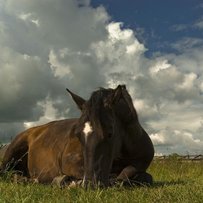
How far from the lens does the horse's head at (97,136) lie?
6965mm

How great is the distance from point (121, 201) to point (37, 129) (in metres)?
6.22

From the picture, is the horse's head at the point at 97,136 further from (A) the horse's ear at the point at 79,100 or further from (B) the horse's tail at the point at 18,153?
(B) the horse's tail at the point at 18,153

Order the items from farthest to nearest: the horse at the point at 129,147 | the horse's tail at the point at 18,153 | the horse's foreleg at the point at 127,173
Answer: the horse's tail at the point at 18,153 → the horse at the point at 129,147 → the horse's foreleg at the point at 127,173

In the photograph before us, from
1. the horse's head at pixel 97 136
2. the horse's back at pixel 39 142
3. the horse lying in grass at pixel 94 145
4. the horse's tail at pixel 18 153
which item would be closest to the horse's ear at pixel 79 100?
the horse lying in grass at pixel 94 145

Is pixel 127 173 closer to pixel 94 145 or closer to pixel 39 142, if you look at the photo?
pixel 94 145

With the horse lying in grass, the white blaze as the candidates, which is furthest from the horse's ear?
the white blaze

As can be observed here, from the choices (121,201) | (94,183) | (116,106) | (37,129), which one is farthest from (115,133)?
(37,129)

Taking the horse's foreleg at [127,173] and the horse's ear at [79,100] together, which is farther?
the horse's foreleg at [127,173]

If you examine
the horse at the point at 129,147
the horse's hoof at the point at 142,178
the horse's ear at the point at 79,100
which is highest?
the horse's ear at the point at 79,100

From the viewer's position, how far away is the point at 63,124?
10.4 metres

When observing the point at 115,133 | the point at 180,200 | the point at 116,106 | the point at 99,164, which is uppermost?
the point at 116,106

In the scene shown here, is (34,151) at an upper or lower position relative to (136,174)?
upper

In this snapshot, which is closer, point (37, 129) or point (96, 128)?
point (96, 128)

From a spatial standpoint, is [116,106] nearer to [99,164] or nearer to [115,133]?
[115,133]
